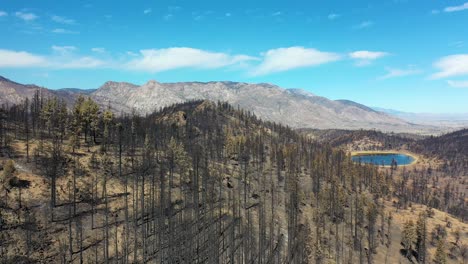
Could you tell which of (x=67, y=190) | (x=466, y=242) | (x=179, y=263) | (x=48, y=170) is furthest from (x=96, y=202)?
(x=466, y=242)

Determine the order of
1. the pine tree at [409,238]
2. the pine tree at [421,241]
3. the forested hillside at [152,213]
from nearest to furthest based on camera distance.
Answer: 1. the forested hillside at [152,213]
2. the pine tree at [421,241]
3. the pine tree at [409,238]

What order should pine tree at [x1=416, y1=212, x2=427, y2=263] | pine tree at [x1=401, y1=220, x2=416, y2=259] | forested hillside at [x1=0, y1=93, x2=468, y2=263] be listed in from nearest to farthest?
forested hillside at [x1=0, y1=93, x2=468, y2=263], pine tree at [x1=416, y1=212, x2=427, y2=263], pine tree at [x1=401, y1=220, x2=416, y2=259]

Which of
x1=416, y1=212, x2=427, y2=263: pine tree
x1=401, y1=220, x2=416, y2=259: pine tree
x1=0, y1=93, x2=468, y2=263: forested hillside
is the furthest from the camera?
x1=401, y1=220, x2=416, y2=259: pine tree

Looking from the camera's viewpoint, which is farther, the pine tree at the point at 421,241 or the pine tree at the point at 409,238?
the pine tree at the point at 409,238

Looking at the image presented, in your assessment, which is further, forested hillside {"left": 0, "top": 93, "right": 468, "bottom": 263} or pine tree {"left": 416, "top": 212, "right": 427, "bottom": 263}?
pine tree {"left": 416, "top": 212, "right": 427, "bottom": 263}

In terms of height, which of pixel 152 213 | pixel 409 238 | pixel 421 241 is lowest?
pixel 421 241

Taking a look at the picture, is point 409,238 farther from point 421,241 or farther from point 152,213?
point 152,213

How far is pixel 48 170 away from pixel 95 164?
19554mm

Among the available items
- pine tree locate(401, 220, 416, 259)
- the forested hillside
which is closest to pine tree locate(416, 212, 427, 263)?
the forested hillside

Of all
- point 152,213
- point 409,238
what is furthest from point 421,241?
point 152,213

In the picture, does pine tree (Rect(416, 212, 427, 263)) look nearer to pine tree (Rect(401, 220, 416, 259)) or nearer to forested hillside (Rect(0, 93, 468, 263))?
forested hillside (Rect(0, 93, 468, 263))

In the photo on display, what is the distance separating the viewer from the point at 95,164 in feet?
408

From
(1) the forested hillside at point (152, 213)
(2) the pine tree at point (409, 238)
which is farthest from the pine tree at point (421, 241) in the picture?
(2) the pine tree at point (409, 238)

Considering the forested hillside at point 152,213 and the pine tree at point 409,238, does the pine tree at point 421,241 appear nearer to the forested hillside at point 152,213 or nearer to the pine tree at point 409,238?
the forested hillside at point 152,213
